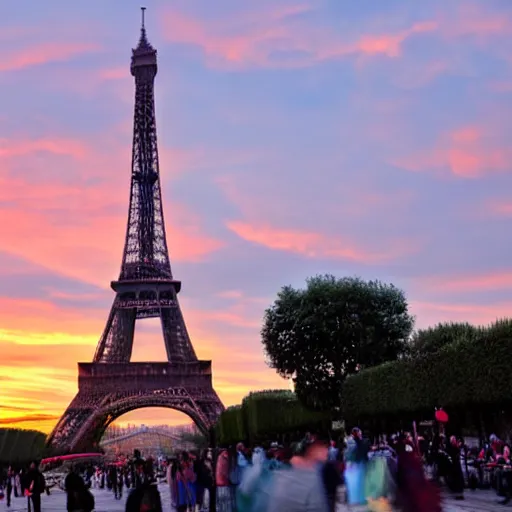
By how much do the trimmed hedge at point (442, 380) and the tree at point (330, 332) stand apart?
13.0 feet

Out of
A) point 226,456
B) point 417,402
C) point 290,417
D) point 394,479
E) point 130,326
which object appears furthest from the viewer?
point 130,326

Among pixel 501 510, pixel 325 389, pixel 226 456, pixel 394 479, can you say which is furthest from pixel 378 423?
pixel 394 479

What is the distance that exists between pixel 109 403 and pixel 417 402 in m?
58.1

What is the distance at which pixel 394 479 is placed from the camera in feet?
39.6

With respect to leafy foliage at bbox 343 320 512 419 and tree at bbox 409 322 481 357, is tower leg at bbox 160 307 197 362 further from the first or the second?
leafy foliage at bbox 343 320 512 419

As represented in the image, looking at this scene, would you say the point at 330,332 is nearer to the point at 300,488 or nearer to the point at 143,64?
the point at 300,488

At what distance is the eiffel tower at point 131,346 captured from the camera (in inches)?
3797

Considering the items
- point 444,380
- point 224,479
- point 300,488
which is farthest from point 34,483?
point 444,380

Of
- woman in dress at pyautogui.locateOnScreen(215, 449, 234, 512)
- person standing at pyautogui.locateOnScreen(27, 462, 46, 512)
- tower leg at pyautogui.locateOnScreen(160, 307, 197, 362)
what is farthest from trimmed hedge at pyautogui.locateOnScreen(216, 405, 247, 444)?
woman in dress at pyautogui.locateOnScreen(215, 449, 234, 512)

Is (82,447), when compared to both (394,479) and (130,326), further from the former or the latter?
(394,479)

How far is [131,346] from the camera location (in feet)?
338

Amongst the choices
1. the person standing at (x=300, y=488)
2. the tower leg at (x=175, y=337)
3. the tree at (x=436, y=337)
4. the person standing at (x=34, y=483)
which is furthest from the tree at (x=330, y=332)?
the person standing at (x=300, y=488)

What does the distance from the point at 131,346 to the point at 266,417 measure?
30787 millimetres

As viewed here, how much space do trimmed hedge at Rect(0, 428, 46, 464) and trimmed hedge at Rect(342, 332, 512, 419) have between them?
138ft
